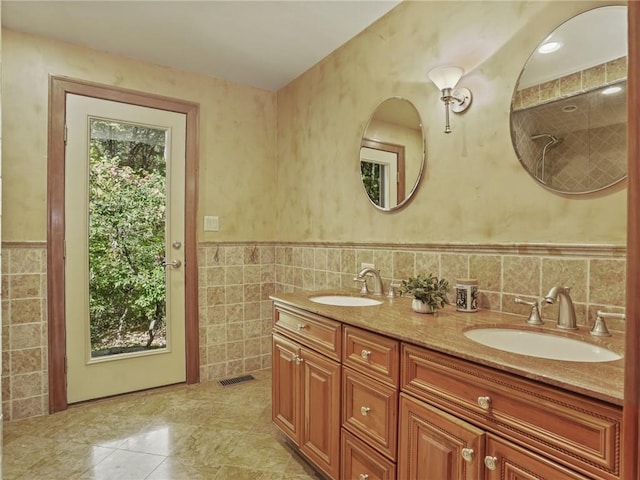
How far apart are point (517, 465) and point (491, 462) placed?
7 cm

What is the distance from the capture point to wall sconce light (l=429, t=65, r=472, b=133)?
180 centimetres

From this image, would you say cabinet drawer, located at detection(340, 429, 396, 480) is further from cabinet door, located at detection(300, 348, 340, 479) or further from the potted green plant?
the potted green plant

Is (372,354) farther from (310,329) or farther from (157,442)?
(157,442)

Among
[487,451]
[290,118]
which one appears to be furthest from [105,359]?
[487,451]

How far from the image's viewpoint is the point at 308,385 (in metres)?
1.84

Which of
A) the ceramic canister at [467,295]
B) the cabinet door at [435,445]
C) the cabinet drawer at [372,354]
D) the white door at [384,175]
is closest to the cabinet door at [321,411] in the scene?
the cabinet drawer at [372,354]

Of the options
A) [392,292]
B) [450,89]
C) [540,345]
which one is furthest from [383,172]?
[540,345]

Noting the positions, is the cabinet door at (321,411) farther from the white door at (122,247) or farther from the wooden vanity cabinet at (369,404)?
the white door at (122,247)

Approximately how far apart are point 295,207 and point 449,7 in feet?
5.88

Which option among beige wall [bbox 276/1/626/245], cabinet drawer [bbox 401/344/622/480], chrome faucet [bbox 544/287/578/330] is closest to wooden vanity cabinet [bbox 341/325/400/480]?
cabinet drawer [bbox 401/344/622/480]

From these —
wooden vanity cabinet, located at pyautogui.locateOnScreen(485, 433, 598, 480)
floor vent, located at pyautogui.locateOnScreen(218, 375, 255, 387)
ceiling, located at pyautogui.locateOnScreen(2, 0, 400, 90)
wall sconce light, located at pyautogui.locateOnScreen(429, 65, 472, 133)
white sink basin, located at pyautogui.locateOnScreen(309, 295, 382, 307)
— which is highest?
ceiling, located at pyautogui.locateOnScreen(2, 0, 400, 90)

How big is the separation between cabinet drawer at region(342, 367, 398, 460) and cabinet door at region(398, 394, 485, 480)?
5 centimetres

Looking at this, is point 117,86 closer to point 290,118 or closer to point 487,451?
point 290,118

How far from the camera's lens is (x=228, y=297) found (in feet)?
10.6
